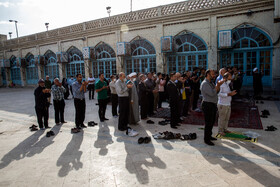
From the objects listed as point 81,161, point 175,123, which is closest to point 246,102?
point 175,123

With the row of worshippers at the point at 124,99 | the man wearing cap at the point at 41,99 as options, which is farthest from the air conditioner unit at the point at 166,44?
the man wearing cap at the point at 41,99

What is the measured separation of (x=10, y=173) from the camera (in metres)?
3.95

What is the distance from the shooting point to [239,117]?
24.2 feet

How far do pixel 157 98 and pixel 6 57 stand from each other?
2614 cm

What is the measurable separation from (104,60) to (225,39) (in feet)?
33.6

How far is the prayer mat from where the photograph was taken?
6.49 metres

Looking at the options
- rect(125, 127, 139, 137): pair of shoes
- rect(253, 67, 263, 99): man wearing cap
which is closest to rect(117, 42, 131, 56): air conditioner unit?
rect(253, 67, 263, 99): man wearing cap

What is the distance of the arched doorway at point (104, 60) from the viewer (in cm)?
1777

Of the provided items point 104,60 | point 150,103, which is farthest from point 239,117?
point 104,60

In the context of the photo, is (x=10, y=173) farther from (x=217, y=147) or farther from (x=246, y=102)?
(x=246, y=102)

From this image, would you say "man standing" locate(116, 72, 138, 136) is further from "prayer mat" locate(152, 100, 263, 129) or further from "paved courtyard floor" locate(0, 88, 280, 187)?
"prayer mat" locate(152, 100, 263, 129)

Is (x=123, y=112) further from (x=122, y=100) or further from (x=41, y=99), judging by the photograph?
(x=41, y=99)

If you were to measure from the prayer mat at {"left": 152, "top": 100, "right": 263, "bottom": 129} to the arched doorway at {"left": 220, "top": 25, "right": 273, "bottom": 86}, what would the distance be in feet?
12.7

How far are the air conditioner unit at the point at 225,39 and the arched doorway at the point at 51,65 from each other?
1670cm
